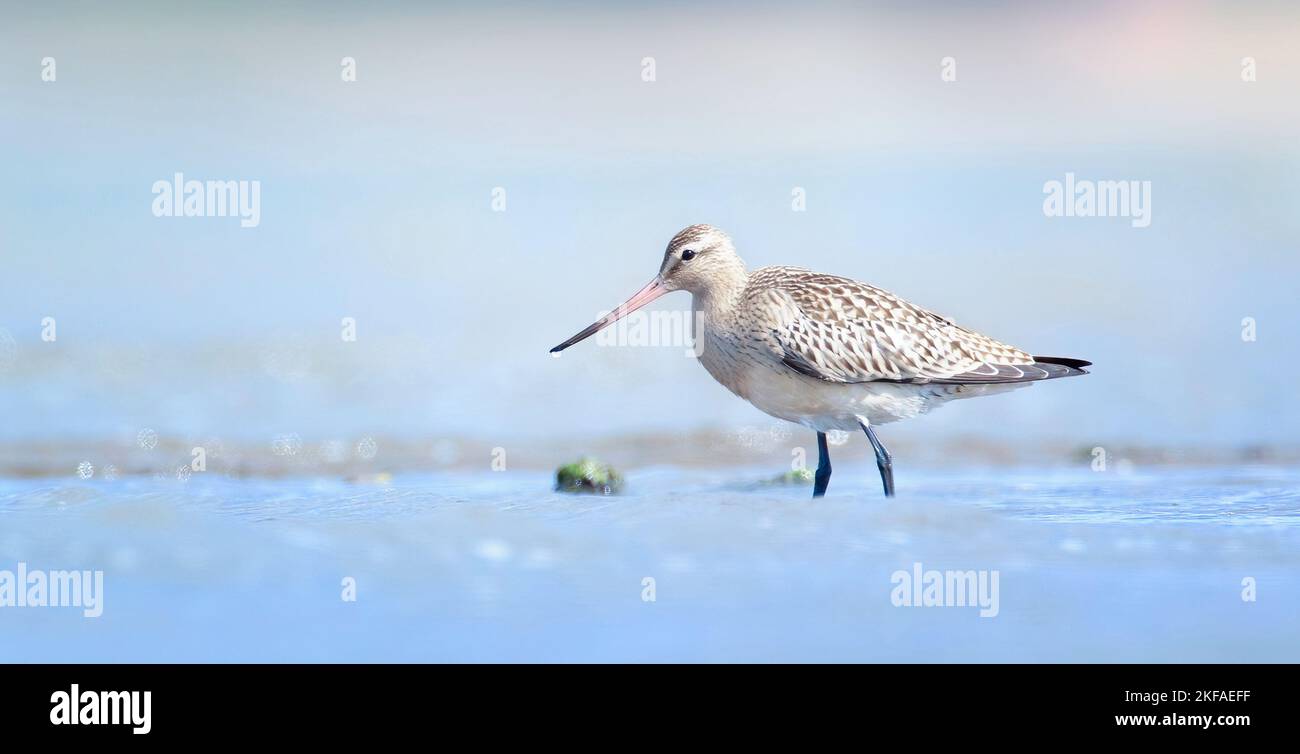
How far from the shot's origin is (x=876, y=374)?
26.1ft

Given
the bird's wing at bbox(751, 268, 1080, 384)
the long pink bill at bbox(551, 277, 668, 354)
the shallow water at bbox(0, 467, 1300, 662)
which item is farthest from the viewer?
the long pink bill at bbox(551, 277, 668, 354)

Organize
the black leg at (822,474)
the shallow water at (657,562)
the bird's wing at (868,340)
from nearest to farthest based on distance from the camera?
1. the shallow water at (657,562)
2. the bird's wing at (868,340)
3. the black leg at (822,474)

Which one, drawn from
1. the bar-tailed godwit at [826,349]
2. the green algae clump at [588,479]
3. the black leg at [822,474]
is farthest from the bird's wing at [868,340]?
the green algae clump at [588,479]

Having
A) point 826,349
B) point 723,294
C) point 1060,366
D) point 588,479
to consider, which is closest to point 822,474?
point 826,349

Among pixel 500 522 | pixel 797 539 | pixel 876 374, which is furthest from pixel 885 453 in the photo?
pixel 500 522

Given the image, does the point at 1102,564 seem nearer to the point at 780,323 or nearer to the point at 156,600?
the point at 780,323

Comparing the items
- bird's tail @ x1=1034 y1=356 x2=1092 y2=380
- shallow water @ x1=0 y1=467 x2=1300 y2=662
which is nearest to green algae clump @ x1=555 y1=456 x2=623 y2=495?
shallow water @ x1=0 y1=467 x2=1300 y2=662

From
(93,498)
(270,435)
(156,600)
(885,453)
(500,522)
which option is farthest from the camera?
(270,435)

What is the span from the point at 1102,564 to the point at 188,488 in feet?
15.7

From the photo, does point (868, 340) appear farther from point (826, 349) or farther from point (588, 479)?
point (588, 479)

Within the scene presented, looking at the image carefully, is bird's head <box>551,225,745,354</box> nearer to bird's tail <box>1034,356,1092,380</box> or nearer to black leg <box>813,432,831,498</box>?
black leg <box>813,432,831,498</box>

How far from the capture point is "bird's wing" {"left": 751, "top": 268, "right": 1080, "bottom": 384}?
786 cm

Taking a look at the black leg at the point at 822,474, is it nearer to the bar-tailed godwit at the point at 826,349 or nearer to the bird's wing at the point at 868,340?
the bar-tailed godwit at the point at 826,349

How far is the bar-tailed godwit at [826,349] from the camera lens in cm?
791
